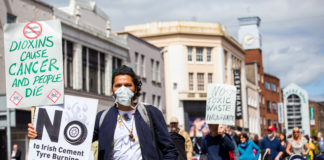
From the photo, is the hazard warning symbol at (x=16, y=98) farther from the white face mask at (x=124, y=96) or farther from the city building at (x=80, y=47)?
the city building at (x=80, y=47)

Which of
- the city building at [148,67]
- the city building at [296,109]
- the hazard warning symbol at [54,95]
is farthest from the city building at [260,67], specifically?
the hazard warning symbol at [54,95]

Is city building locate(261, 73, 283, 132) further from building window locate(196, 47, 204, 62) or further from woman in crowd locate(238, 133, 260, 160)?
woman in crowd locate(238, 133, 260, 160)

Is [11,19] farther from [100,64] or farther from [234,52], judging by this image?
[234,52]

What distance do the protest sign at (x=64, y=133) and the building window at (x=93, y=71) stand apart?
2947 cm

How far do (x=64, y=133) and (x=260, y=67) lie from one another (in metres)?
76.9

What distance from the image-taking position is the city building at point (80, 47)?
89.1 feet

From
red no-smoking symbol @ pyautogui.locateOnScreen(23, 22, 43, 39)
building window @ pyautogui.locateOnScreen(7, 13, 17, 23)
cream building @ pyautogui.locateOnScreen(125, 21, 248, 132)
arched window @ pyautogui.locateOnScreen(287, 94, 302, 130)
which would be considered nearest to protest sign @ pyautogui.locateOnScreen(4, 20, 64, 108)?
red no-smoking symbol @ pyautogui.locateOnScreen(23, 22, 43, 39)

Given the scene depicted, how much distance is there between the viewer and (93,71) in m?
35.6

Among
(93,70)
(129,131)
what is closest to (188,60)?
(93,70)

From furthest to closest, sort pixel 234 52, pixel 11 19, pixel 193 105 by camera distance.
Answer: pixel 234 52, pixel 193 105, pixel 11 19

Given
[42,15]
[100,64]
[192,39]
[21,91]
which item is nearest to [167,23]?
[192,39]

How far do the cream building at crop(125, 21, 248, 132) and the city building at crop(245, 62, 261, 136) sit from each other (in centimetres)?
1459

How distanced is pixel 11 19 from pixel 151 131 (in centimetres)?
2349

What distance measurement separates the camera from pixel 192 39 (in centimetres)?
5350
